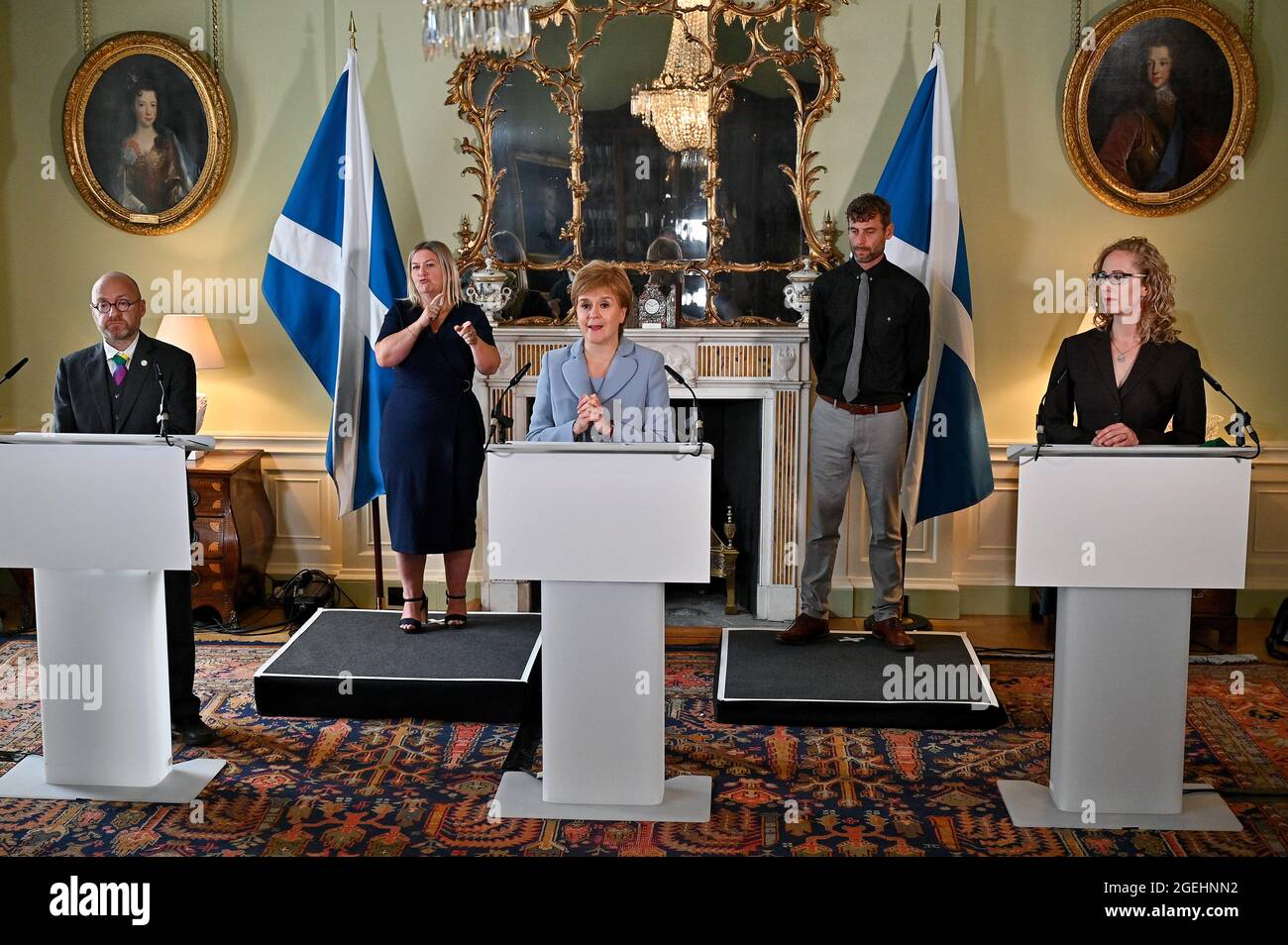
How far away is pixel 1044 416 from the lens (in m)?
3.78

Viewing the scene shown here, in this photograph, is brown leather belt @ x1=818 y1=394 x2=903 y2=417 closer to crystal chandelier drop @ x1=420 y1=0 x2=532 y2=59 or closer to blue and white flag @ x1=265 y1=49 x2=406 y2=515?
blue and white flag @ x1=265 y1=49 x2=406 y2=515

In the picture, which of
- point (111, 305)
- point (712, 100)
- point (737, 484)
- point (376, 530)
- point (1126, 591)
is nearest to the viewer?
point (1126, 591)

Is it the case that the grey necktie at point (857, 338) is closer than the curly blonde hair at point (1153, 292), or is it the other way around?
the curly blonde hair at point (1153, 292)

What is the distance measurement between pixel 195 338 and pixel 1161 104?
4.57 metres

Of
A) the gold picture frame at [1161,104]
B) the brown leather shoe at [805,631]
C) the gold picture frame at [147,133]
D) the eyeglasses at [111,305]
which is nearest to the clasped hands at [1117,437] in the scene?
the brown leather shoe at [805,631]

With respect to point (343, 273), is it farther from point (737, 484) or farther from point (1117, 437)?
point (1117, 437)

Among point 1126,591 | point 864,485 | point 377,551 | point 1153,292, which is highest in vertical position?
point 1153,292

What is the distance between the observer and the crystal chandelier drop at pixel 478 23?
10.2ft

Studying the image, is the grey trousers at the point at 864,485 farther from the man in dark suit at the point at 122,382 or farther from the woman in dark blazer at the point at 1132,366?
the man in dark suit at the point at 122,382

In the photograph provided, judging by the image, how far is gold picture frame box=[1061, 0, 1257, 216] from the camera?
5.50 m

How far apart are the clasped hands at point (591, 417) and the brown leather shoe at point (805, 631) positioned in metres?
1.63

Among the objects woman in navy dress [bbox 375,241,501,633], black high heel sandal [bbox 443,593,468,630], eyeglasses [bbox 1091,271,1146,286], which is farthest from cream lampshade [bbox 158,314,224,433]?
eyeglasses [bbox 1091,271,1146,286]

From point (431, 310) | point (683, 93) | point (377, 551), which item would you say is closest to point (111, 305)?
point (431, 310)

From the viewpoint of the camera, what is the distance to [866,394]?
4797 mm
